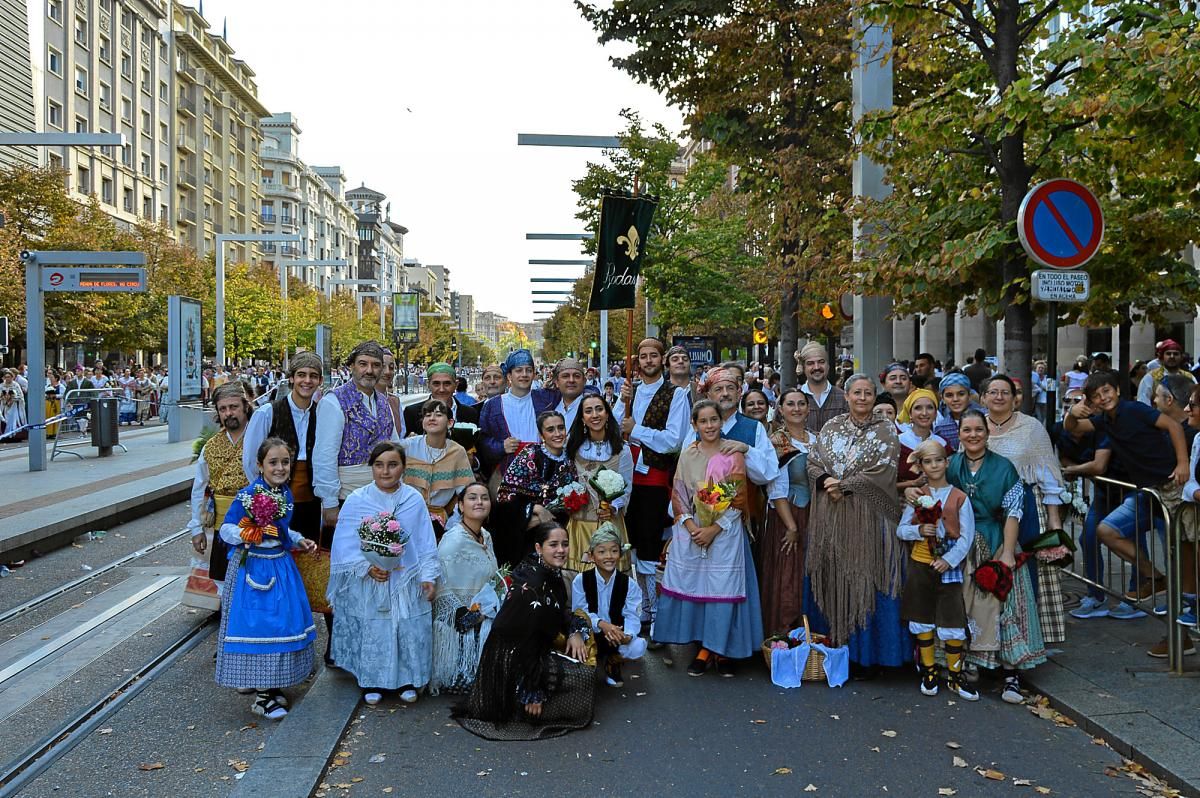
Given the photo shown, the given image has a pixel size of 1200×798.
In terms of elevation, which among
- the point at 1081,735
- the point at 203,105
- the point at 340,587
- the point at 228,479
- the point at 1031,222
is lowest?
the point at 1081,735

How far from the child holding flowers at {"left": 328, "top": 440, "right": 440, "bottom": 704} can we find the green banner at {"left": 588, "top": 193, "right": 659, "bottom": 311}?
4.76m

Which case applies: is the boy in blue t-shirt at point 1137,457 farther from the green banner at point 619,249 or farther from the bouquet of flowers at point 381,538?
the bouquet of flowers at point 381,538

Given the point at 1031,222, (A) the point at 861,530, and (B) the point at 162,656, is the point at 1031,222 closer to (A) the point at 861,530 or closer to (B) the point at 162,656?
(A) the point at 861,530

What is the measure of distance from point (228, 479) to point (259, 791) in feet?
8.53

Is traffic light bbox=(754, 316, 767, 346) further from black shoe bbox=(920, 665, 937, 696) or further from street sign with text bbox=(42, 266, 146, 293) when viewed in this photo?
black shoe bbox=(920, 665, 937, 696)

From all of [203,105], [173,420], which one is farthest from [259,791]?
[203,105]

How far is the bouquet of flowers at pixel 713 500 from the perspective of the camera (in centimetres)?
616

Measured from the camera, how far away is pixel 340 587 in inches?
232

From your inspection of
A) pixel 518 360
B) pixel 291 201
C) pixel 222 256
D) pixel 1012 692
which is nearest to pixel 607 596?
pixel 1012 692

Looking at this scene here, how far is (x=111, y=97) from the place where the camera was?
187 ft

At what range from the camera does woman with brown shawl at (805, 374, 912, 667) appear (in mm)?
6180

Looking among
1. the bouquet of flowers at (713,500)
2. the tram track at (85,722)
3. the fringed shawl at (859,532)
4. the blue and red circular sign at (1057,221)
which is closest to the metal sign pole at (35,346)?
the tram track at (85,722)

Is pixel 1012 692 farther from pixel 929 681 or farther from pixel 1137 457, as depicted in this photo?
pixel 1137 457

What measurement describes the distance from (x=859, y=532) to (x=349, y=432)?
3279 millimetres
